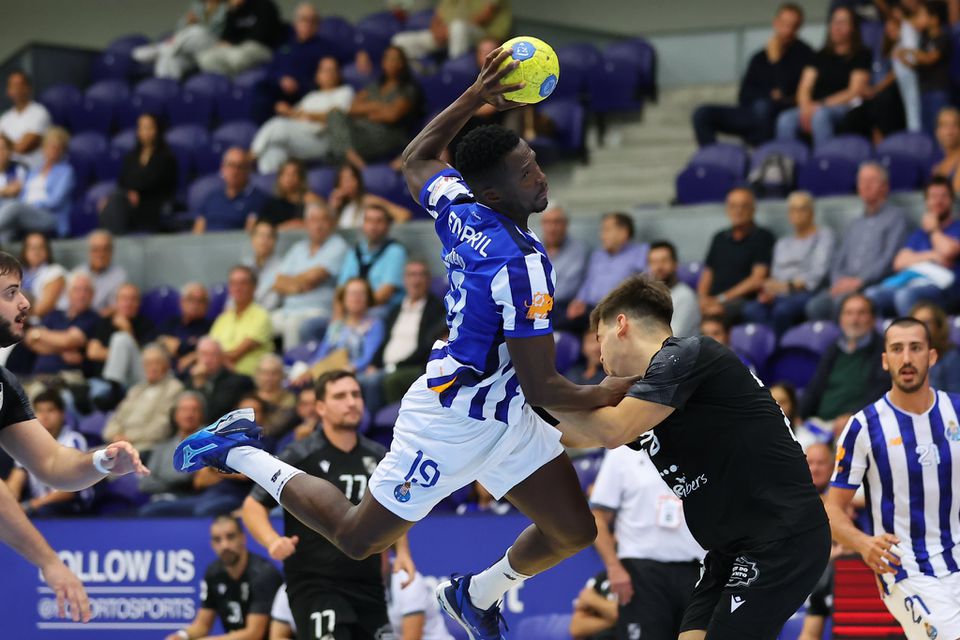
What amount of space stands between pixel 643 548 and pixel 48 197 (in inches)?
404

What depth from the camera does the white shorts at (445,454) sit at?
5.48 metres

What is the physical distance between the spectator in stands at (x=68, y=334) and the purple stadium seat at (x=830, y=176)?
23.2ft

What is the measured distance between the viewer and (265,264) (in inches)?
545

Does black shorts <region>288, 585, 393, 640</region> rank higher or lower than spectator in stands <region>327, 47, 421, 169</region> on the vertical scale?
lower

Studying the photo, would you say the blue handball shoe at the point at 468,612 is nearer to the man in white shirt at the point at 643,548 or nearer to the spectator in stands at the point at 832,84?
the man in white shirt at the point at 643,548

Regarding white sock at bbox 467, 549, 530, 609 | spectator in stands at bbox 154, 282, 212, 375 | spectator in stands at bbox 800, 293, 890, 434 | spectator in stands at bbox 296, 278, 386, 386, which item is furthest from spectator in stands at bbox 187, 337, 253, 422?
white sock at bbox 467, 549, 530, 609

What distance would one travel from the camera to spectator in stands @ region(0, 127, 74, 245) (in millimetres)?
15797

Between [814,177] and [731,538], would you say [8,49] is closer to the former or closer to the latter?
[814,177]

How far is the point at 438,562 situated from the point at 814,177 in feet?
17.1

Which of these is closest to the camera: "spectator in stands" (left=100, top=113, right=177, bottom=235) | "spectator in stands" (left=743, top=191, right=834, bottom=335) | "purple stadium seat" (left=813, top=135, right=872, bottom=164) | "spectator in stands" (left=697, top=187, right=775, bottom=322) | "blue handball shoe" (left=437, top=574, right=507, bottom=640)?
"blue handball shoe" (left=437, top=574, right=507, bottom=640)

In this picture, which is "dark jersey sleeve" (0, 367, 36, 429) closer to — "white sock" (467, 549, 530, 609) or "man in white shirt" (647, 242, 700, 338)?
"white sock" (467, 549, 530, 609)

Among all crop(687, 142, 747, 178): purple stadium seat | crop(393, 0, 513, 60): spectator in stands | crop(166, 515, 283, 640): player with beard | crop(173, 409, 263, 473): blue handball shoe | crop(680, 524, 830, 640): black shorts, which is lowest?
crop(166, 515, 283, 640): player with beard

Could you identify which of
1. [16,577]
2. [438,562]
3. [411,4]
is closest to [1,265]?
[438,562]

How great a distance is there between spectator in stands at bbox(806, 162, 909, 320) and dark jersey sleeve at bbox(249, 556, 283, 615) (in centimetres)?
476
